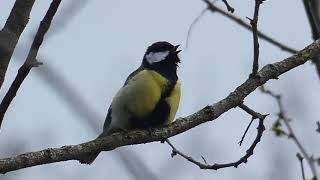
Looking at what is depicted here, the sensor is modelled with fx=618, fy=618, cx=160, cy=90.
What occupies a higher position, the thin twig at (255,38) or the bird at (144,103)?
the thin twig at (255,38)

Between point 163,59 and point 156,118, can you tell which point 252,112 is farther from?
point 163,59

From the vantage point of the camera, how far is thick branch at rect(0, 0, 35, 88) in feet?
5.89

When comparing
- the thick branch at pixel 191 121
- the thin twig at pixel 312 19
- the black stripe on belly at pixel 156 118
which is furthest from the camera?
the black stripe on belly at pixel 156 118

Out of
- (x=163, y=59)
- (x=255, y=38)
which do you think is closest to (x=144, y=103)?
(x=163, y=59)

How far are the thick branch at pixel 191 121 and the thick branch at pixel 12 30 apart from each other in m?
0.62

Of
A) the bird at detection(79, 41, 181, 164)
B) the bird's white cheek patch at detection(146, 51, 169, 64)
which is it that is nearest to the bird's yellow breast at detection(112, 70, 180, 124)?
the bird at detection(79, 41, 181, 164)

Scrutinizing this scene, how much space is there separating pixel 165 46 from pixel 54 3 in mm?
2532

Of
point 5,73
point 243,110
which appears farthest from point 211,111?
point 5,73

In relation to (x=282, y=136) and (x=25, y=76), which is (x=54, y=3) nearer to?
(x=25, y=76)

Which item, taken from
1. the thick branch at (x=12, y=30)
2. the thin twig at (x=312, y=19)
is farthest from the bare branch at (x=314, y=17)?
the thick branch at (x=12, y=30)

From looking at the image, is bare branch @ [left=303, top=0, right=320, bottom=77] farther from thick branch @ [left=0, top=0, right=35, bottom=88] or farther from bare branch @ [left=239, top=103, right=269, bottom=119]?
thick branch @ [left=0, top=0, right=35, bottom=88]

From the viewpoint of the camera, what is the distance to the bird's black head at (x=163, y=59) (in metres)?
3.98

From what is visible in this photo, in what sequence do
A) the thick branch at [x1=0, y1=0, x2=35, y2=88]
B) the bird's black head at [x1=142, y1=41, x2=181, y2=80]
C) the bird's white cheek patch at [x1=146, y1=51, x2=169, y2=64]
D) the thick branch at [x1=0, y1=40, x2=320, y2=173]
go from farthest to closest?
the bird's white cheek patch at [x1=146, y1=51, x2=169, y2=64]
the bird's black head at [x1=142, y1=41, x2=181, y2=80]
the thick branch at [x1=0, y1=40, x2=320, y2=173]
the thick branch at [x1=0, y1=0, x2=35, y2=88]

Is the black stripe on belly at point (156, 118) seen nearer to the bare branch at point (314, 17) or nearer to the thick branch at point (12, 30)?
the bare branch at point (314, 17)
